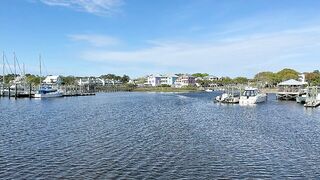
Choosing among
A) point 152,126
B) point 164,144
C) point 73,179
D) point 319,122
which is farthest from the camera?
point 319,122

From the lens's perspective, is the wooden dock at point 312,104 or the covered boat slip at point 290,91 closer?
the wooden dock at point 312,104

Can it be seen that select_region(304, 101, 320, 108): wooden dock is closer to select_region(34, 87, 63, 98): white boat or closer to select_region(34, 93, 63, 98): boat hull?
select_region(34, 93, 63, 98): boat hull

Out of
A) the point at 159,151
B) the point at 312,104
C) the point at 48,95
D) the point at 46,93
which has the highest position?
the point at 46,93

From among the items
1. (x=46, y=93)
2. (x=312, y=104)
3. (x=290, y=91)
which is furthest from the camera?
(x=46, y=93)

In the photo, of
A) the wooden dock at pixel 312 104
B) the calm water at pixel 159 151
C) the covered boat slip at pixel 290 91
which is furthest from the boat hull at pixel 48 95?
the wooden dock at pixel 312 104

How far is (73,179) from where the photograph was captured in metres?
20.7

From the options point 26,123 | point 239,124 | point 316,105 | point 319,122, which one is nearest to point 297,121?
point 319,122

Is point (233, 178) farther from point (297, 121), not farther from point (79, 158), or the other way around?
point (297, 121)

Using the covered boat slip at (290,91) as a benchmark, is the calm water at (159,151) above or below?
below

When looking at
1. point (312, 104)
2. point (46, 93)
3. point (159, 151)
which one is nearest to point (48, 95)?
point (46, 93)

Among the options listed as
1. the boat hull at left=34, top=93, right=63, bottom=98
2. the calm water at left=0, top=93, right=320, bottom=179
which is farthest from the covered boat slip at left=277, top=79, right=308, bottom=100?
the boat hull at left=34, top=93, right=63, bottom=98

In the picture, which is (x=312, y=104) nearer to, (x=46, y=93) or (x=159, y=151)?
(x=159, y=151)

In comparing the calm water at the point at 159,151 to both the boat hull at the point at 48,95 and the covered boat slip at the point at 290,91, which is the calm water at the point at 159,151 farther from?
the boat hull at the point at 48,95

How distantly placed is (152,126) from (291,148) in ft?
61.8
